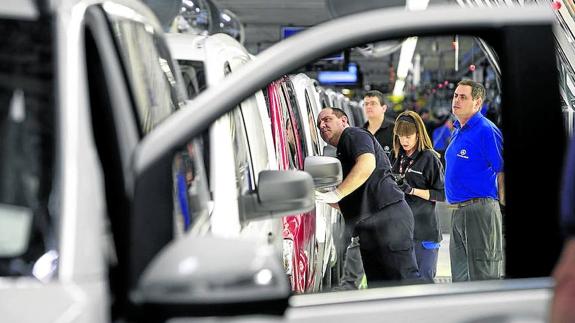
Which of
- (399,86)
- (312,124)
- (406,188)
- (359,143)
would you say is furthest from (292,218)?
(399,86)

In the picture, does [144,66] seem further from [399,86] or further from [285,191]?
[399,86]

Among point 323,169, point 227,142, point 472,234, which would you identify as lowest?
point 472,234

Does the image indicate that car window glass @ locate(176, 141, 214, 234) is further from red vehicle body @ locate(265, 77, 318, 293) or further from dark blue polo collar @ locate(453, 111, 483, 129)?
dark blue polo collar @ locate(453, 111, 483, 129)

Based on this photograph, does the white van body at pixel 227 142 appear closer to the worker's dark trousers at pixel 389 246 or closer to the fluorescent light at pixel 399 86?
the worker's dark trousers at pixel 389 246

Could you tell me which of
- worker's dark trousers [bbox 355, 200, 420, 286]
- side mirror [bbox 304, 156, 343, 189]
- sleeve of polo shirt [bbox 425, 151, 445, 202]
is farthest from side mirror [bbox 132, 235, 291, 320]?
sleeve of polo shirt [bbox 425, 151, 445, 202]

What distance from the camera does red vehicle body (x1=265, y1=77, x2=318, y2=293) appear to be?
19.9 ft

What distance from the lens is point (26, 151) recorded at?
2.40 m

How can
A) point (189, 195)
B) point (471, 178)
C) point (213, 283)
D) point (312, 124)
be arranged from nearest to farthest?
1. point (213, 283)
2. point (189, 195)
3. point (471, 178)
4. point (312, 124)

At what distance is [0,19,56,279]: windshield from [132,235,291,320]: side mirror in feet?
0.94

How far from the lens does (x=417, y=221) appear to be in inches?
322

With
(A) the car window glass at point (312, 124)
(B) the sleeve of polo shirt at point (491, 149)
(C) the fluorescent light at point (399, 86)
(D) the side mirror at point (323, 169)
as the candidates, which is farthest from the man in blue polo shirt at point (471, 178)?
(C) the fluorescent light at point (399, 86)

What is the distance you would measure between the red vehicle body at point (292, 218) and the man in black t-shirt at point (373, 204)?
268mm

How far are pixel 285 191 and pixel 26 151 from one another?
0.80 metres

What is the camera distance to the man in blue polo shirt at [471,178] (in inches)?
267
